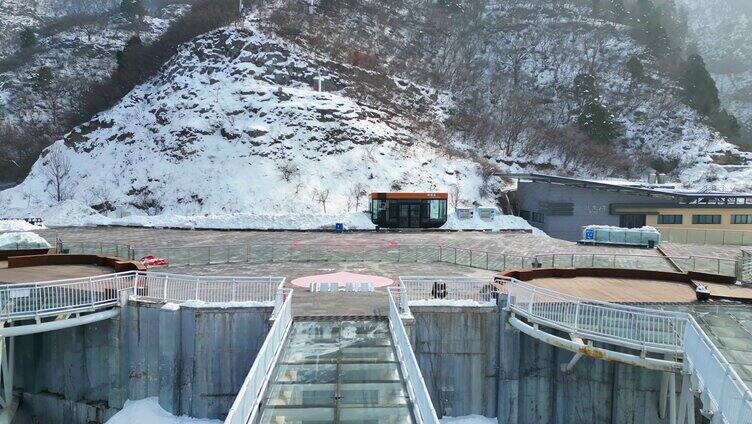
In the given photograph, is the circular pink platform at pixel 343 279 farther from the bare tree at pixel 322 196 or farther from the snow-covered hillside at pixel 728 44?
the snow-covered hillside at pixel 728 44

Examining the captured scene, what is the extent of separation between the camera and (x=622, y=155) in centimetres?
7081

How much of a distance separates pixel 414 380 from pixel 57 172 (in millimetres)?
57729

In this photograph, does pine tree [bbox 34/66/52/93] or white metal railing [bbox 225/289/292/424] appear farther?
pine tree [bbox 34/66/52/93]

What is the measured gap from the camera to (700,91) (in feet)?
249

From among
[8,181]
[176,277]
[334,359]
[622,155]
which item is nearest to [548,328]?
[334,359]

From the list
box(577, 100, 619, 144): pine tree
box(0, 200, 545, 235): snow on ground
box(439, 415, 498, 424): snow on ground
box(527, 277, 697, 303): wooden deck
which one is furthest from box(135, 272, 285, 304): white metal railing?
box(577, 100, 619, 144): pine tree

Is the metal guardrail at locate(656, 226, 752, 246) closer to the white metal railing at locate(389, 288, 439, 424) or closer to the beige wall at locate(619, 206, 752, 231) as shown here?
the beige wall at locate(619, 206, 752, 231)

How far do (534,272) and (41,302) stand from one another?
16513 millimetres

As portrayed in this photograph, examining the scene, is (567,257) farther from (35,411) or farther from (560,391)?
(35,411)

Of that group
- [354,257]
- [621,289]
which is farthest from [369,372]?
[354,257]

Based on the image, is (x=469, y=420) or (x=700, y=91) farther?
(x=700, y=91)

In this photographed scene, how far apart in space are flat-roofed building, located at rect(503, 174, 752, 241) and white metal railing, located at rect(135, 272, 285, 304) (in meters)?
34.9

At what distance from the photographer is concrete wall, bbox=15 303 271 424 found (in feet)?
52.2

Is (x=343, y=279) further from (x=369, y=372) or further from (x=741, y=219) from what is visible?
(x=741, y=219)
